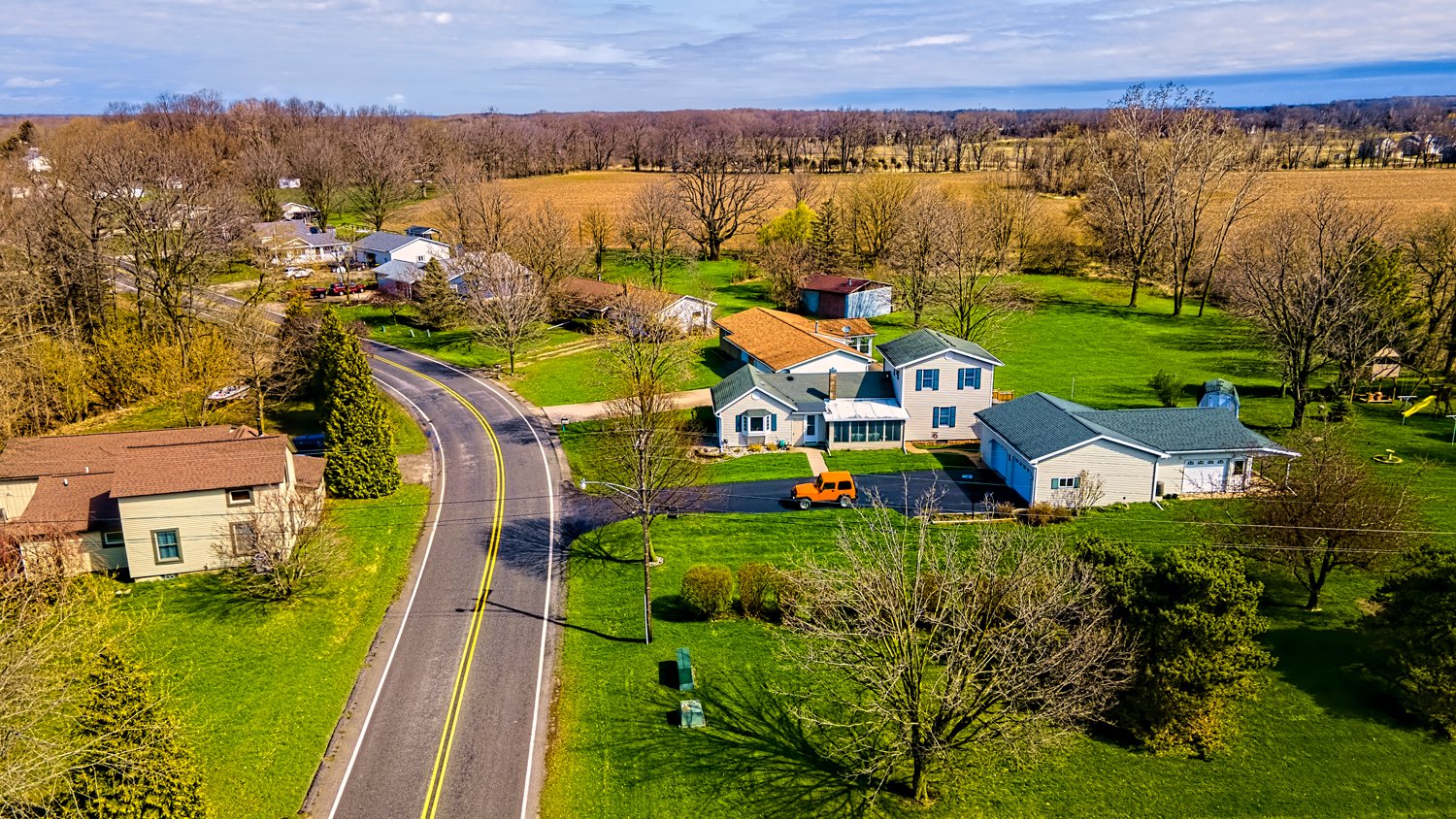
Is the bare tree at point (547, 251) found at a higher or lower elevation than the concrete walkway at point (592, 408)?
higher

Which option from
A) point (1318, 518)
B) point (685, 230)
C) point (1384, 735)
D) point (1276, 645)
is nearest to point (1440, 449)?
point (1318, 518)

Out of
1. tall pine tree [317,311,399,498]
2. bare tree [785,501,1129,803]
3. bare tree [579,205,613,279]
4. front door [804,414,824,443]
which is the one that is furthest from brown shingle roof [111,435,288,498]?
bare tree [579,205,613,279]

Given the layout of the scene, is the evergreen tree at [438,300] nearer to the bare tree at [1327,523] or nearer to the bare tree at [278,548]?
the bare tree at [278,548]

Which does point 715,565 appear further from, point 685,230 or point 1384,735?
point 685,230

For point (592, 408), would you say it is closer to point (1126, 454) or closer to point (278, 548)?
point (278, 548)

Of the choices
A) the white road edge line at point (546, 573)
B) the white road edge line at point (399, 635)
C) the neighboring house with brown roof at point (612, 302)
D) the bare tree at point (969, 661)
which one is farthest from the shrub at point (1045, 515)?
the neighboring house with brown roof at point (612, 302)

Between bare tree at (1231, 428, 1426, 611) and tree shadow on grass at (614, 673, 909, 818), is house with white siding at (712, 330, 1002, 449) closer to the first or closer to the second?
bare tree at (1231, 428, 1426, 611)
